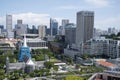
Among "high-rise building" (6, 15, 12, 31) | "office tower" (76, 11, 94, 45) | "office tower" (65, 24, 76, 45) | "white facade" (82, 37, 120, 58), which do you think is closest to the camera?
"white facade" (82, 37, 120, 58)

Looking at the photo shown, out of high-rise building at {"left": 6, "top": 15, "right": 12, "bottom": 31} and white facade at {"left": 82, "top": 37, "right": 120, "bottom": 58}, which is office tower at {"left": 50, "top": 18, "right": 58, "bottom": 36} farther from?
white facade at {"left": 82, "top": 37, "right": 120, "bottom": 58}

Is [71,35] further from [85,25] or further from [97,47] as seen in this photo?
[97,47]

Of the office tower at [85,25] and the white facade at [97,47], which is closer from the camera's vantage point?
the white facade at [97,47]

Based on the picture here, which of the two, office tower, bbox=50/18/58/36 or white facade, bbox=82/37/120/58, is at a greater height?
office tower, bbox=50/18/58/36

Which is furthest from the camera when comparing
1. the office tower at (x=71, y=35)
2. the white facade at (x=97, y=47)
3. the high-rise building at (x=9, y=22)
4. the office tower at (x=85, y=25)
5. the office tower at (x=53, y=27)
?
the high-rise building at (x=9, y=22)

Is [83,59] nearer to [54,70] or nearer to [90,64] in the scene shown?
[90,64]

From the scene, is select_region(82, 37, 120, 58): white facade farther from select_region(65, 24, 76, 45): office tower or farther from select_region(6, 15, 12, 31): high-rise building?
select_region(6, 15, 12, 31): high-rise building

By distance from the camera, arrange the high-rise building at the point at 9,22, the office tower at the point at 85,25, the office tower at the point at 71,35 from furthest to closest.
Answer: the high-rise building at the point at 9,22
the office tower at the point at 71,35
the office tower at the point at 85,25

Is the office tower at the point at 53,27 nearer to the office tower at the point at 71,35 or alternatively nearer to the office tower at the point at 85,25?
the office tower at the point at 71,35

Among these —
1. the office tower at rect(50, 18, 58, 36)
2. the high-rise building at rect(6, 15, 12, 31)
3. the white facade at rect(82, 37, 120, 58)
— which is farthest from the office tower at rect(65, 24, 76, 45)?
the high-rise building at rect(6, 15, 12, 31)

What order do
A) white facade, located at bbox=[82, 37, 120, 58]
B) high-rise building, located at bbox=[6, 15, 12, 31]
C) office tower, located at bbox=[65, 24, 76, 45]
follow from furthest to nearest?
high-rise building, located at bbox=[6, 15, 12, 31] → office tower, located at bbox=[65, 24, 76, 45] → white facade, located at bbox=[82, 37, 120, 58]

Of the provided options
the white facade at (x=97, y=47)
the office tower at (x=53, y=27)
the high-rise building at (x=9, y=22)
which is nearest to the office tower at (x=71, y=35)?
the white facade at (x=97, y=47)

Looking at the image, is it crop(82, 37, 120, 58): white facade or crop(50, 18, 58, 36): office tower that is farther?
crop(50, 18, 58, 36): office tower
